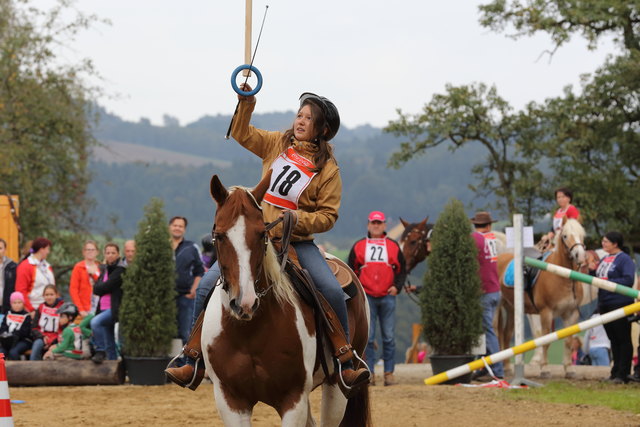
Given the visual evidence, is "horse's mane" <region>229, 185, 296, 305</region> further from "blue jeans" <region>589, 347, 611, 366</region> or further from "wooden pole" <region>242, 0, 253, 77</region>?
"blue jeans" <region>589, 347, 611, 366</region>

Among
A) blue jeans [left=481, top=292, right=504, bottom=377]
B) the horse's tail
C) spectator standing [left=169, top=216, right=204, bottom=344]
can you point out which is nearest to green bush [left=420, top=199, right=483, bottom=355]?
blue jeans [left=481, top=292, right=504, bottom=377]

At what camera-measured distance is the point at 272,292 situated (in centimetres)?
572

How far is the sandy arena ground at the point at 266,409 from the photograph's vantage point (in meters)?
9.72

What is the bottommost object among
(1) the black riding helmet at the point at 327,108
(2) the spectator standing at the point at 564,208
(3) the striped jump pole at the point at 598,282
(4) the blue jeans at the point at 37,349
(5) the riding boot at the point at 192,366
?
(5) the riding boot at the point at 192,366

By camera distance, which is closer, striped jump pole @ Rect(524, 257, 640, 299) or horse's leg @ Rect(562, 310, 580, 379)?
striped jump pole @ Rect(524, 257, 640, 299)

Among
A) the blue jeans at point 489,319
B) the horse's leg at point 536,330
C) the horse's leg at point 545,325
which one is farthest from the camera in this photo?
the horse's leg at point 536,330

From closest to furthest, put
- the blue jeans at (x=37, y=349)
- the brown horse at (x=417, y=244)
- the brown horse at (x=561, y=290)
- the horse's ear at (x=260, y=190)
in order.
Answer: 1. the horse's ear at (x=260, y=190)
2. the blue jeans at (x=37, y=349)
3. the brown horse at (x=561, y=290)
4. the brown horse at (x=417, y=244)

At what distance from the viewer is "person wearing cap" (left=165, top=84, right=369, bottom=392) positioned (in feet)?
20.0

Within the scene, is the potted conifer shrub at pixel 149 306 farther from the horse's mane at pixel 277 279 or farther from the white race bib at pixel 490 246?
the horse's mane at pixel 277 279

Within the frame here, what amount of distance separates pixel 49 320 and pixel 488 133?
1488 centimetres

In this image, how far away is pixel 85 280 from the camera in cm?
1425

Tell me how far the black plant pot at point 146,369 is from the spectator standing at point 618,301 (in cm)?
594

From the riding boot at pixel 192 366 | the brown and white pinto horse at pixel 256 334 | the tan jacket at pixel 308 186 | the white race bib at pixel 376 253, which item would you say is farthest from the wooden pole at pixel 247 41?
the white race bib at pixel 376 253

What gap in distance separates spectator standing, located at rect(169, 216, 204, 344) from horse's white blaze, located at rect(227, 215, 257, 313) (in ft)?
28.7
